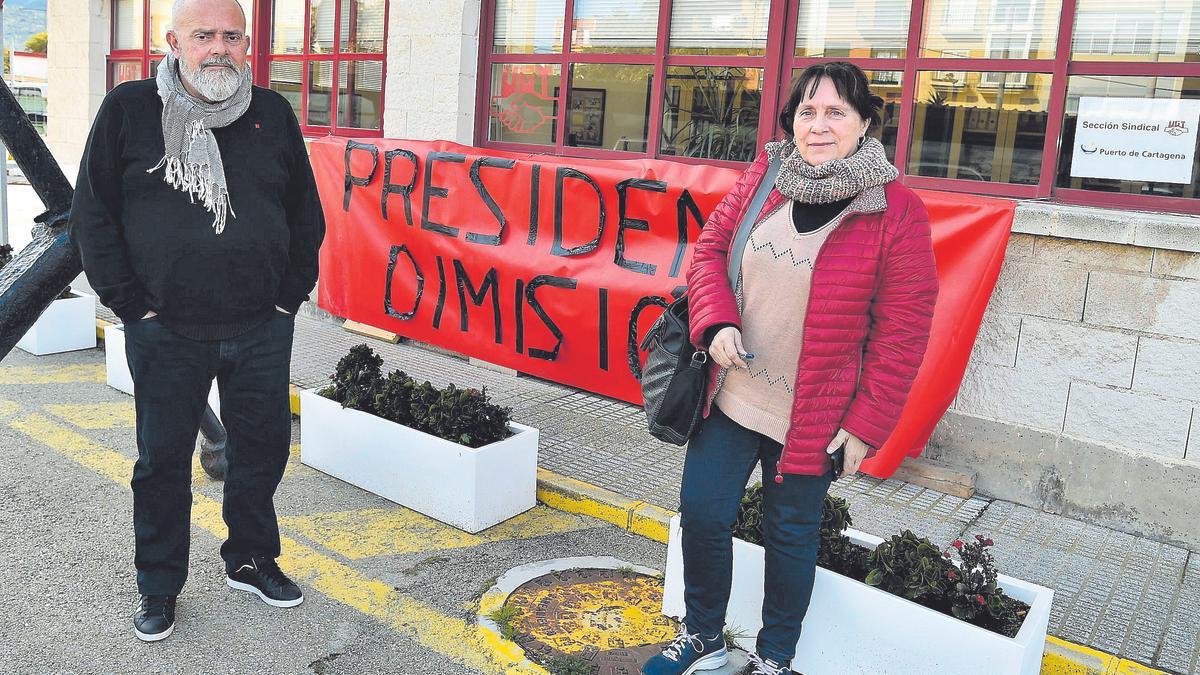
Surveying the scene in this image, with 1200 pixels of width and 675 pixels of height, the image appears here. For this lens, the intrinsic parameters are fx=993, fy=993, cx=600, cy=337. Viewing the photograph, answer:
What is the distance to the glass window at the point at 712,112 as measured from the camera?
21.3 ft

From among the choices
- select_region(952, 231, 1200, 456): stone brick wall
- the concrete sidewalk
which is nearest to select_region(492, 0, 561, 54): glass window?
the concrete sidewalk

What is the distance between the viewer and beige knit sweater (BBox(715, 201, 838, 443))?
2965mm

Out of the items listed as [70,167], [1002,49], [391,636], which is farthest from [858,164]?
[70,167]

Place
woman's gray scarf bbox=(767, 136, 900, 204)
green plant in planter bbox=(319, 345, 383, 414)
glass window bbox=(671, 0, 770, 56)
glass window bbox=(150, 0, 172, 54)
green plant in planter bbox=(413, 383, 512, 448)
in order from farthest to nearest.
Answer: glass window bbox=(150, 0, 172, 54) → glass window bbox=(671, 0, 770, 56) → green plant in planter bbox=(319, 345, 383, 414) → green plant in planter bbox=(413, 383, 512, 448) → woman's gray scarf bbox=(767, 136, 900, 204)

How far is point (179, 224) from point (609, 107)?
431 cm

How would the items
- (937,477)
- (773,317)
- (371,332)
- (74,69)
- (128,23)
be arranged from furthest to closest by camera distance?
(74,69) → (128,23) → (371,332) → (937,477) → (773,317)

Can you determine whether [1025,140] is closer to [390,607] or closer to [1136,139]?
[1136,139]

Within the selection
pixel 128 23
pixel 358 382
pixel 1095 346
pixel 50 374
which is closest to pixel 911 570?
pixel 1095 346

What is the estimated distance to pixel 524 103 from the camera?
7.67 m

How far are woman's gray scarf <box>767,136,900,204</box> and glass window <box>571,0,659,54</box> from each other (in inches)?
166

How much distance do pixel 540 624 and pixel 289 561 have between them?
46.9 inches

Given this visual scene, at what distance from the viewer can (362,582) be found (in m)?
4.06

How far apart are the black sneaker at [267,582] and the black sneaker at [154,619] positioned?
331 mm

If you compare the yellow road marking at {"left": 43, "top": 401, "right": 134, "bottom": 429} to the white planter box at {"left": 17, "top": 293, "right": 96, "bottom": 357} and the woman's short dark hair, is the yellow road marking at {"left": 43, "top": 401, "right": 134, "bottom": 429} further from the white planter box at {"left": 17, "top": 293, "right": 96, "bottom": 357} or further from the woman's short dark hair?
the woman's short dark hair
